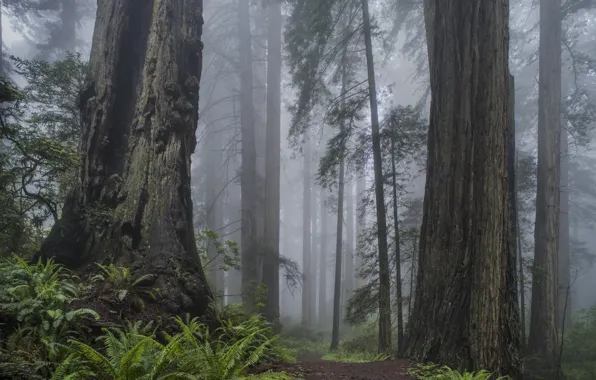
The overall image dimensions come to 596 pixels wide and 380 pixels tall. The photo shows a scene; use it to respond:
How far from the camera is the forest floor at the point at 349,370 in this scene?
15.1 feet

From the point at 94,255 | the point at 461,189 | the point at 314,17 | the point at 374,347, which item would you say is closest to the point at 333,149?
the point at 314,17

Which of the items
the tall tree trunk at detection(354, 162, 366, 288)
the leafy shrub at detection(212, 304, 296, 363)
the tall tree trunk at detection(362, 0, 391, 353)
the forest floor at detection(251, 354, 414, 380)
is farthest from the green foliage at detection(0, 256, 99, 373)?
the tall tree trunk at detection(354, 162, 366, 288)

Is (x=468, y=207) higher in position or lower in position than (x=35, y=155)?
lower

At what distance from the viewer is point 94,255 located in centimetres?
522

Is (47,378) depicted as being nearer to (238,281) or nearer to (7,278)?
(7,278)

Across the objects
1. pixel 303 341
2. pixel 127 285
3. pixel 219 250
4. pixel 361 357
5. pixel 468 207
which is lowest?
pixel 303 341

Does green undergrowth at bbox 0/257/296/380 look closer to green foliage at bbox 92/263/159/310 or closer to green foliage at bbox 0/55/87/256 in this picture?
green foliage at bbox 92/263/159/310

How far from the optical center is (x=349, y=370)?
5.11 m

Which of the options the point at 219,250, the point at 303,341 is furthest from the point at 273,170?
the point at 219,250

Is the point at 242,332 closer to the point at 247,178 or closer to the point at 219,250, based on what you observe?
the point at 219,250

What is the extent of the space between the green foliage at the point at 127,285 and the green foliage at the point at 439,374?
10.8 ft

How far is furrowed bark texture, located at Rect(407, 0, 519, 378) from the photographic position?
17.2ft

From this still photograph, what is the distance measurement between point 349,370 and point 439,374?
1.09 m

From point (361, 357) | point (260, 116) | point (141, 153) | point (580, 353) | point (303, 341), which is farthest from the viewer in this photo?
point (260, 116)
